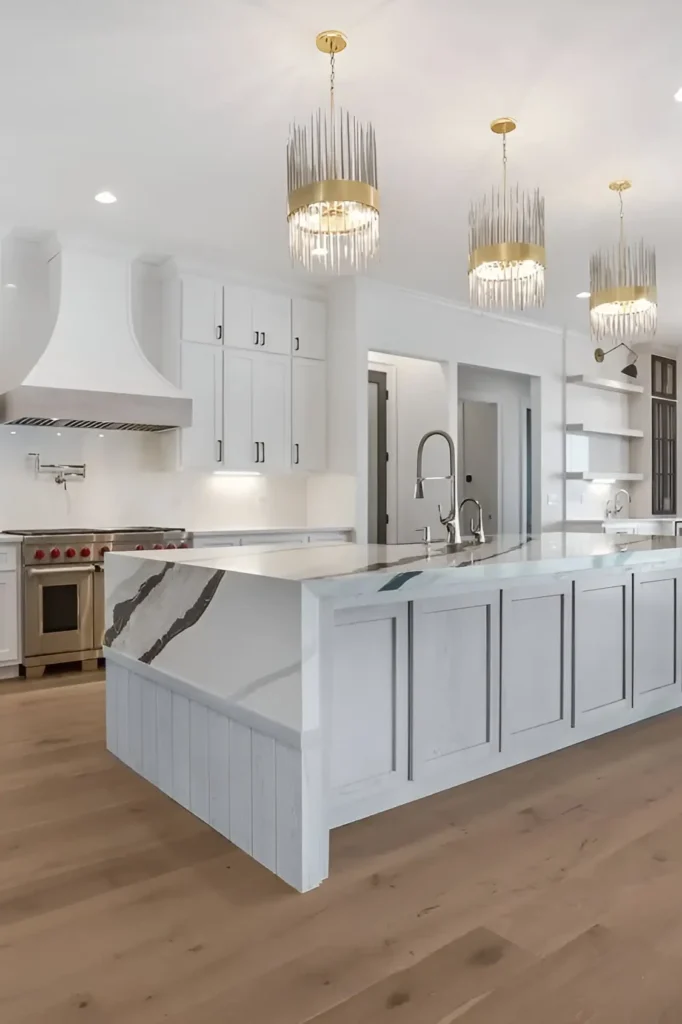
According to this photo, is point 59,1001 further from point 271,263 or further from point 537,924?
point 271,263

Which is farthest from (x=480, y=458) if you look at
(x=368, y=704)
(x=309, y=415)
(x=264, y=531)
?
(x=368, y=704)

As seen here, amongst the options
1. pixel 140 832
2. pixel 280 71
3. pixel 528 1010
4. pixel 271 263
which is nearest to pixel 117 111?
pixel 280 71

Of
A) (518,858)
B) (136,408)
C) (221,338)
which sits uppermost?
(221,338)

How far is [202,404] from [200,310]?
2.19 feet

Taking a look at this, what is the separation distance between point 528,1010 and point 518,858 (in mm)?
711

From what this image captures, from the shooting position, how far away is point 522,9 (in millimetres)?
2703

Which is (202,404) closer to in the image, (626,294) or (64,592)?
(64,592)

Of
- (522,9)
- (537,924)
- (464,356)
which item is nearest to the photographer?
(537,924)

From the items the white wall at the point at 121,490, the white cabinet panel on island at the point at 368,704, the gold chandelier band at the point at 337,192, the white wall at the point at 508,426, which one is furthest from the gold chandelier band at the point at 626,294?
the white wall at the point at 508,426

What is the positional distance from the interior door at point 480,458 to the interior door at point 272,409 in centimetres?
240

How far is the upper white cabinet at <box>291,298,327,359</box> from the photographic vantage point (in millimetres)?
6004

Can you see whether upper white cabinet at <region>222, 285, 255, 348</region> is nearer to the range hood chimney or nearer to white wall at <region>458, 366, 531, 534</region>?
the range hood chimney

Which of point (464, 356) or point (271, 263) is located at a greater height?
point (271, 263)

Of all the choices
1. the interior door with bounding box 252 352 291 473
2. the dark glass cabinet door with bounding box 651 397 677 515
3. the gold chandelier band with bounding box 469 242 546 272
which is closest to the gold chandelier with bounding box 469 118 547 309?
the gold chandelier band with bounding box 469 242 546 272
